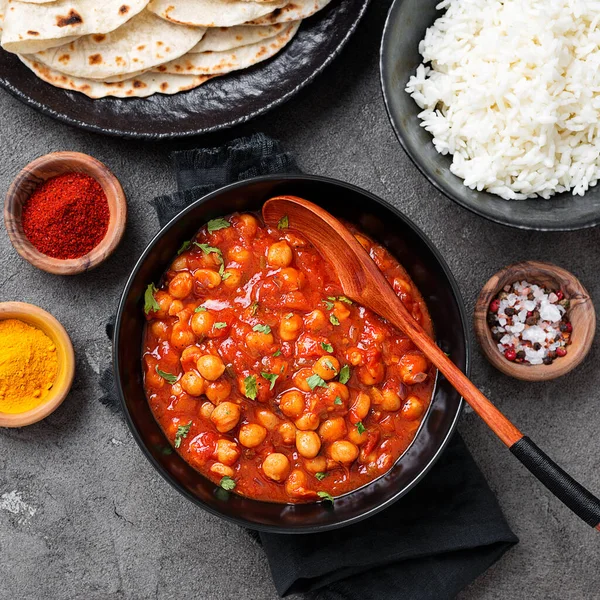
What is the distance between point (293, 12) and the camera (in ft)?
10.8

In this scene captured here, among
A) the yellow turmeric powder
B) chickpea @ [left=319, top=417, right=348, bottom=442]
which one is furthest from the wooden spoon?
the yellow turmeric powder

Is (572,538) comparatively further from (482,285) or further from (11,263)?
(11,263)

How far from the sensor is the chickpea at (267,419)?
9.69 feet

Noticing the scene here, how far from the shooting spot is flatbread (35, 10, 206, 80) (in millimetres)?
3246

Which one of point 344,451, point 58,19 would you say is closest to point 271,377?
point 344,451

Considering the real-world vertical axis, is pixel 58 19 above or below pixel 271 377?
above

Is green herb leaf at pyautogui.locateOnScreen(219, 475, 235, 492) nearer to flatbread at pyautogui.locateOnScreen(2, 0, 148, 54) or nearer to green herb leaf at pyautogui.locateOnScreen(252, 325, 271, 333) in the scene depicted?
Answer: green herb leaf at pyautogui.locateOnScreen(252, 325, 271, 333)

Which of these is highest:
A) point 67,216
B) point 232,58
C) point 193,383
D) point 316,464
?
point 232,58

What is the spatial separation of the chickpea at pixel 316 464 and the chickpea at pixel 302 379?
0.31m

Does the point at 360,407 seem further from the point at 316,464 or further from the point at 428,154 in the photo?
the point at 428,154

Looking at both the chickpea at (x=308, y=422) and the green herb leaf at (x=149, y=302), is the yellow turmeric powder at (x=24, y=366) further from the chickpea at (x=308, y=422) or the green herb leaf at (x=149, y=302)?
the chickpea at (x=308, y=422)

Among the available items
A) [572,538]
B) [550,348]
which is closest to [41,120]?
[550,348]

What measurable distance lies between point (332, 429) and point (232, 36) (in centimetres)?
195

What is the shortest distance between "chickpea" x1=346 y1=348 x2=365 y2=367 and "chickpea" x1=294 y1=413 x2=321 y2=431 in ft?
0.92
